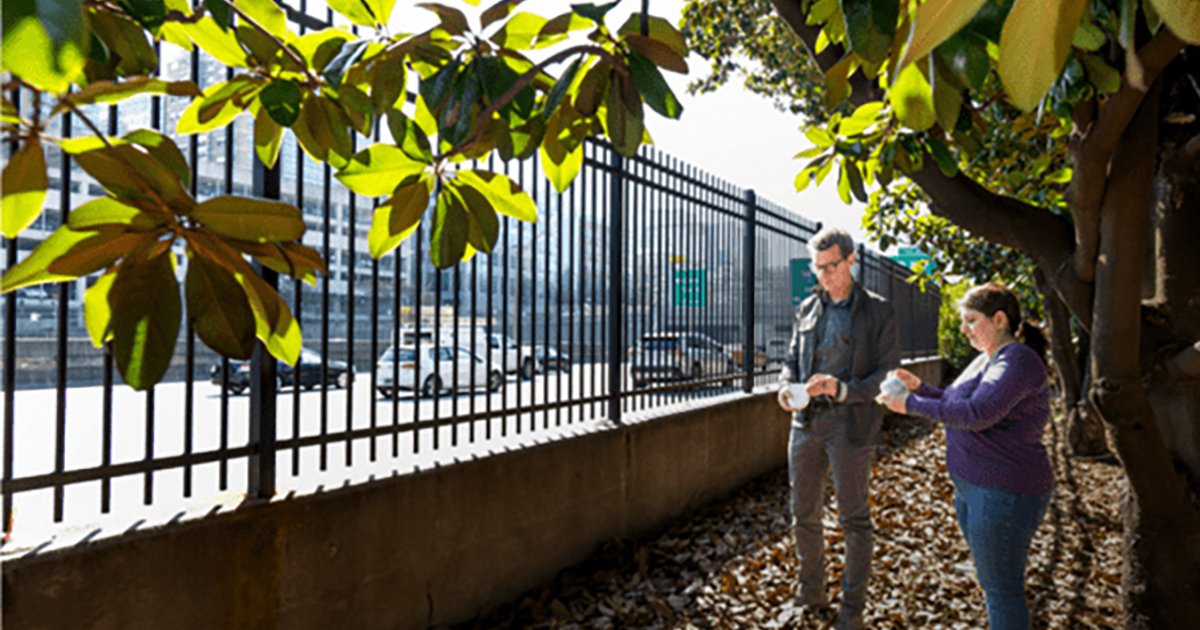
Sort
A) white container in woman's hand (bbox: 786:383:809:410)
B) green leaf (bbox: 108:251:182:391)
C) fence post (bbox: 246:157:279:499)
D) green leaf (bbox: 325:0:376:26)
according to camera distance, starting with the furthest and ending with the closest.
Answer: white container in woman's hand (bbox: 786:383:809:410)
fence post (bbox: 246:157:279:499)
green leaf (bbox: 325:0:376:26)
green leaf (bbox: 108:251:182:391)

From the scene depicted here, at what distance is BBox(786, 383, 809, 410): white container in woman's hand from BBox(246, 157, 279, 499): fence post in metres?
2.53

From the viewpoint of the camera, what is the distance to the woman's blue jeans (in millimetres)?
2711

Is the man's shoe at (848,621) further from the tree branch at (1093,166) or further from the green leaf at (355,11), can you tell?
the green leaf at (355,11)

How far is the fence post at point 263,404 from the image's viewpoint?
2.81 metres

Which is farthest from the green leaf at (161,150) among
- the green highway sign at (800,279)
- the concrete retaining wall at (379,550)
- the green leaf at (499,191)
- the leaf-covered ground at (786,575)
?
the green highway sign at (800,279)

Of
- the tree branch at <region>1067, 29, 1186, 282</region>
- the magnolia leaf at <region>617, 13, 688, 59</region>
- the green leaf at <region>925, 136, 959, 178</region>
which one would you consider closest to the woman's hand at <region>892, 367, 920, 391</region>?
the tree branch at <region>1067, 29, 1186, 282</region>

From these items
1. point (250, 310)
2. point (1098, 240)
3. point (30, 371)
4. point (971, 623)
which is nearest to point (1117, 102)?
point (1098, 240)

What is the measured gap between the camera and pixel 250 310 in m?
0.77

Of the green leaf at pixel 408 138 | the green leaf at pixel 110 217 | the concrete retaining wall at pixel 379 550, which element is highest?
the green leaf at pixel 408 138

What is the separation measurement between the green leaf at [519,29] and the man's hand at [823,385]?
2873mm

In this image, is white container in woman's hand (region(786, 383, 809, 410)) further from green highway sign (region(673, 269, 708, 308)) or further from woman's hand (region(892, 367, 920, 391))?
green highway sign (region(673, 269, 708, 308))

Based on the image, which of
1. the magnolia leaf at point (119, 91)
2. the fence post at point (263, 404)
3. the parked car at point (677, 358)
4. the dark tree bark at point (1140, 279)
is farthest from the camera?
the parked car at point (677, 358)

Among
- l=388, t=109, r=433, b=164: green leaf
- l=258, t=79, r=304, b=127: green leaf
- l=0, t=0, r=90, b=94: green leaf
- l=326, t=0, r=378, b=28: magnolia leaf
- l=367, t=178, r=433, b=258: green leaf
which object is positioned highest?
l=326, t=0, r=378, b=28: magnolia leaf

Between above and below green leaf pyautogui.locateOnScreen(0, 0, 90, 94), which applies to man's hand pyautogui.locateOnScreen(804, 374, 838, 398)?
below
